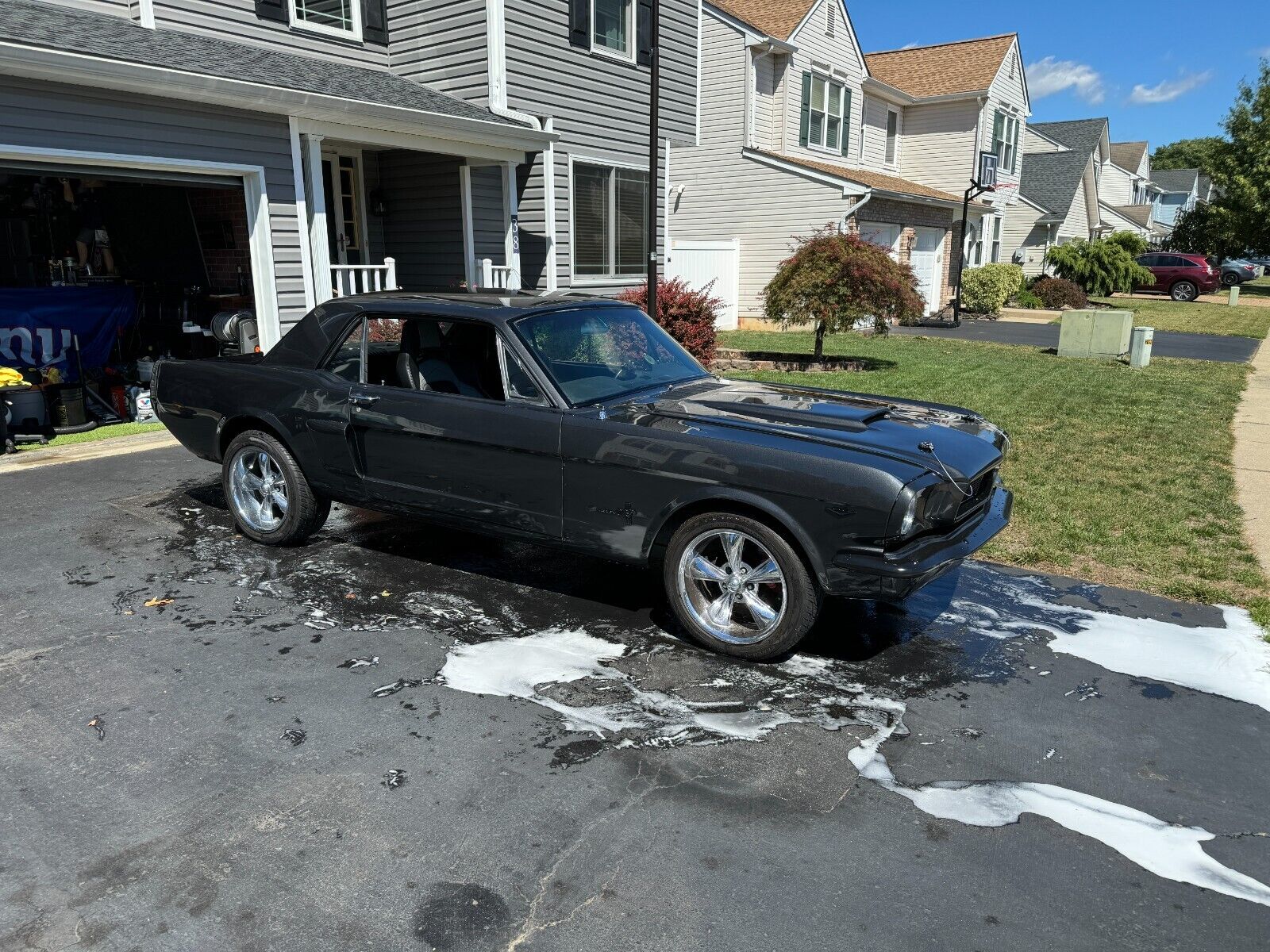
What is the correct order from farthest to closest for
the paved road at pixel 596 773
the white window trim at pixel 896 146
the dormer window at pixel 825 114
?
the white window trim at pixel 896 146 → the dormer window at pixel 825 114 → the paved road at pixel 596 773

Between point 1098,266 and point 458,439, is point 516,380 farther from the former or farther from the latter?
point 1098,266

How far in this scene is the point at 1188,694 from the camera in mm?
4105

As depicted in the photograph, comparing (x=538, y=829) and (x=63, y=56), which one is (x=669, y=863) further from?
(x=63, y=56)

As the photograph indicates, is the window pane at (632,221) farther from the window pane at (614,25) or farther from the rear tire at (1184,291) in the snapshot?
the rear tire at (1184,291)

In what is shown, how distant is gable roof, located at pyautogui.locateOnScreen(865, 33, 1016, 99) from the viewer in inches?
1166

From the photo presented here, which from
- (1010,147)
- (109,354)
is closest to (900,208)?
(1010,147)

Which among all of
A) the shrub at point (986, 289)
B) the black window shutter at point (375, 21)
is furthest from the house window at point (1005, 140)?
the black window shutter at point (375, 21)

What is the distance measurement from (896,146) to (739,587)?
95.2ft

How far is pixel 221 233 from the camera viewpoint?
41.1 feet

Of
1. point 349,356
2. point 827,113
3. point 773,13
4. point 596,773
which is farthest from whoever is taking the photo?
point 827,113

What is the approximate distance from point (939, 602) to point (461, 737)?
2.86 m

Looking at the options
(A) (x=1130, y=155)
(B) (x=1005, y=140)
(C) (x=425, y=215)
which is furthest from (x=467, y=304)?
(A) (x=1130, y=155)

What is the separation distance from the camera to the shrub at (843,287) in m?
13.9

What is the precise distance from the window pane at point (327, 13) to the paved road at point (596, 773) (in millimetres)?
10436
